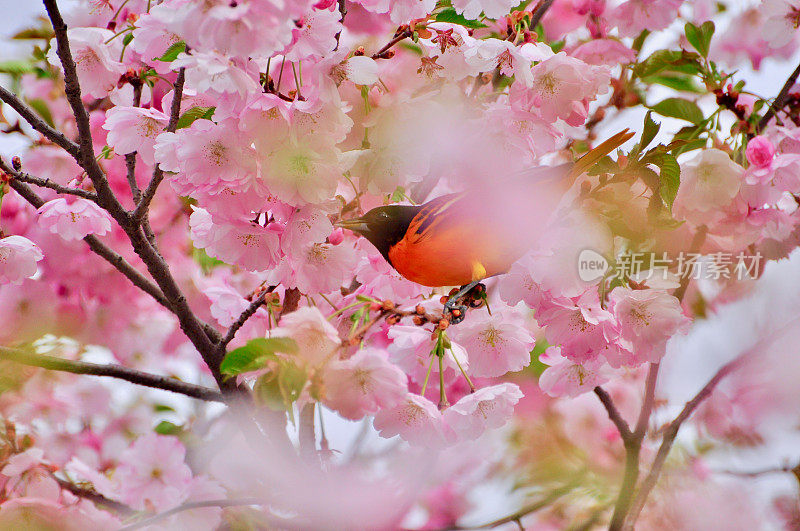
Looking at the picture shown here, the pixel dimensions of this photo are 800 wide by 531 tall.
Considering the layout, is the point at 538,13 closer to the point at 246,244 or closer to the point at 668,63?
the point at 668,63

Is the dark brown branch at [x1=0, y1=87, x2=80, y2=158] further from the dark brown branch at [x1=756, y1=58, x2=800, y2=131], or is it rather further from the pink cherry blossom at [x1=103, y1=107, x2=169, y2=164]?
the dark brown branch at [x1=756, y1=58, x2=800, y2=131]

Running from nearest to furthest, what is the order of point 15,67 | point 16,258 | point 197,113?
1. point 197,113
2. point 16,258
3. point 15,67

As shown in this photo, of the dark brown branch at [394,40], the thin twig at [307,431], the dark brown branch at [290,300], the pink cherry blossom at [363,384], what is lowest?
the pink cherry blossom at [363,384]

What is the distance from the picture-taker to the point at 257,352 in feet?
2.22

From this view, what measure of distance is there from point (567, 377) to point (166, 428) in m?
0.82

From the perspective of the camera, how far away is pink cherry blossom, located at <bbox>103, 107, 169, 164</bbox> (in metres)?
0.96

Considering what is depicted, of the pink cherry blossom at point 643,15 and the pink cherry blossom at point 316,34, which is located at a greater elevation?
the pink cherry blossom at point 643,15

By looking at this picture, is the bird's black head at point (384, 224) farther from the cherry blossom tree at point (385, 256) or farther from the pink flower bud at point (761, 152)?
the pink flower bud at point (761, 152)

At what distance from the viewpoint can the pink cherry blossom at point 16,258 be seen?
1.03 meters

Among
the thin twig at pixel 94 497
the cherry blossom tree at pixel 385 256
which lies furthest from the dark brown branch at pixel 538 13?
the thin twig at pixel 94 497

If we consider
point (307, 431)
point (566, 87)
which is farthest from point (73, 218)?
point (566, 87)

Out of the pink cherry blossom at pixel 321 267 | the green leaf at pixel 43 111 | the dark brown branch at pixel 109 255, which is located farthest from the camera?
the green leaf at pixel 43 111

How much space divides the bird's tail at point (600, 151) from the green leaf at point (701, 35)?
0.45 metres

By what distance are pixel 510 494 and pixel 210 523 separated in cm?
64
